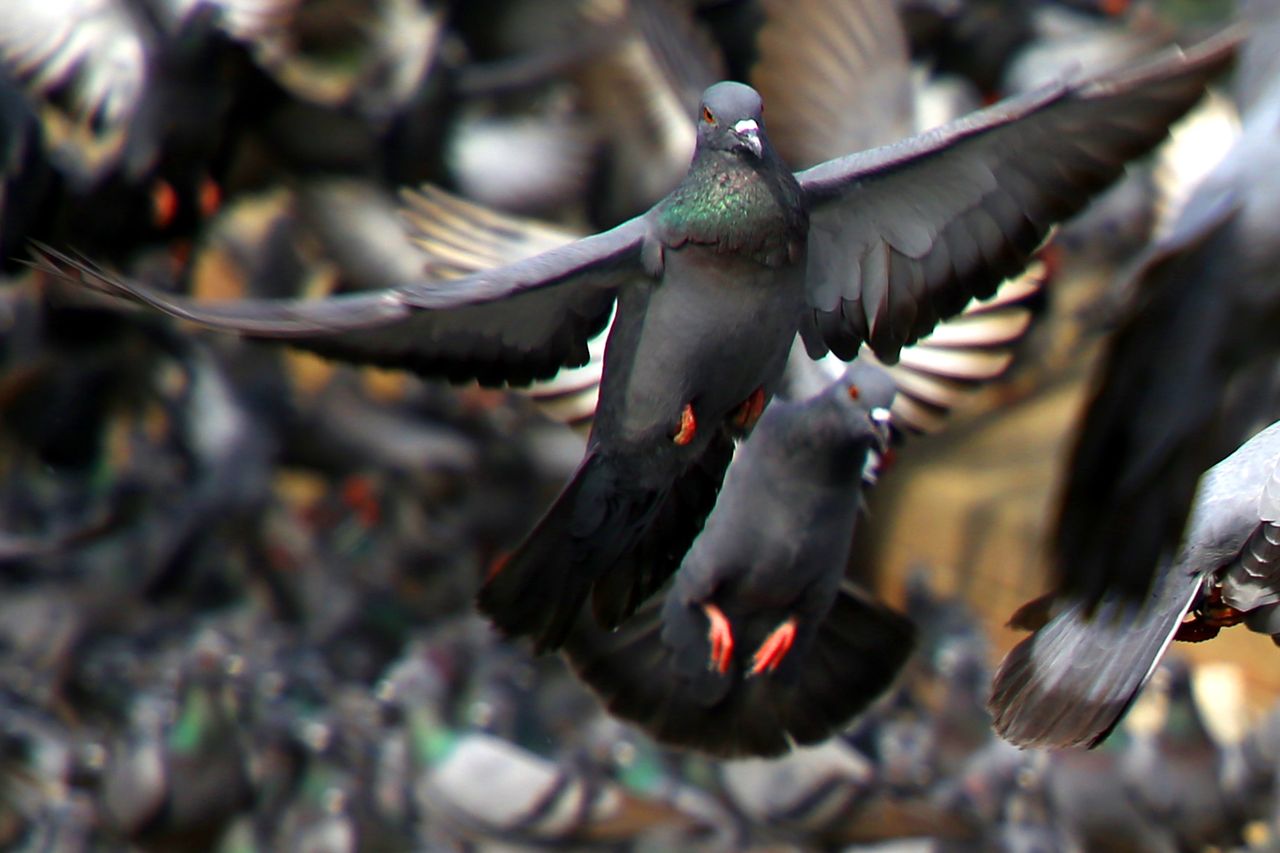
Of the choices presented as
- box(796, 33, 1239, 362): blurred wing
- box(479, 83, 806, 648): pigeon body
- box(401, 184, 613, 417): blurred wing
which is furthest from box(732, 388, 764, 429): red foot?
box(401, 184, 613, 417): blurred wing

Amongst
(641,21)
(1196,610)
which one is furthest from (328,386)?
(1196,610)

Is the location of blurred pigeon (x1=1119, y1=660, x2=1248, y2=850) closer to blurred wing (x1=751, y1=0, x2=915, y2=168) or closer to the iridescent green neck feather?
blurred wing (x1=751, y1=0, x2=915, y2=168)

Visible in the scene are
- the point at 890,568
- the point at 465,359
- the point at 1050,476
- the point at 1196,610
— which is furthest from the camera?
the point at 890,568

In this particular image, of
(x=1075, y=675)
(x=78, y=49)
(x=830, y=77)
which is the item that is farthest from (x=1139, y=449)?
(x=78, y=49)

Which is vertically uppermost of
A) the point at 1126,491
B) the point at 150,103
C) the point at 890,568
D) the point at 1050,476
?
the point at 1126,491

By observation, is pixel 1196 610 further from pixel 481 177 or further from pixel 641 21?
pixel 481 177

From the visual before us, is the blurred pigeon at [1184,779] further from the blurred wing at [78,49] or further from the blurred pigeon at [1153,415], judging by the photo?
the blurred wing at [78,49]
